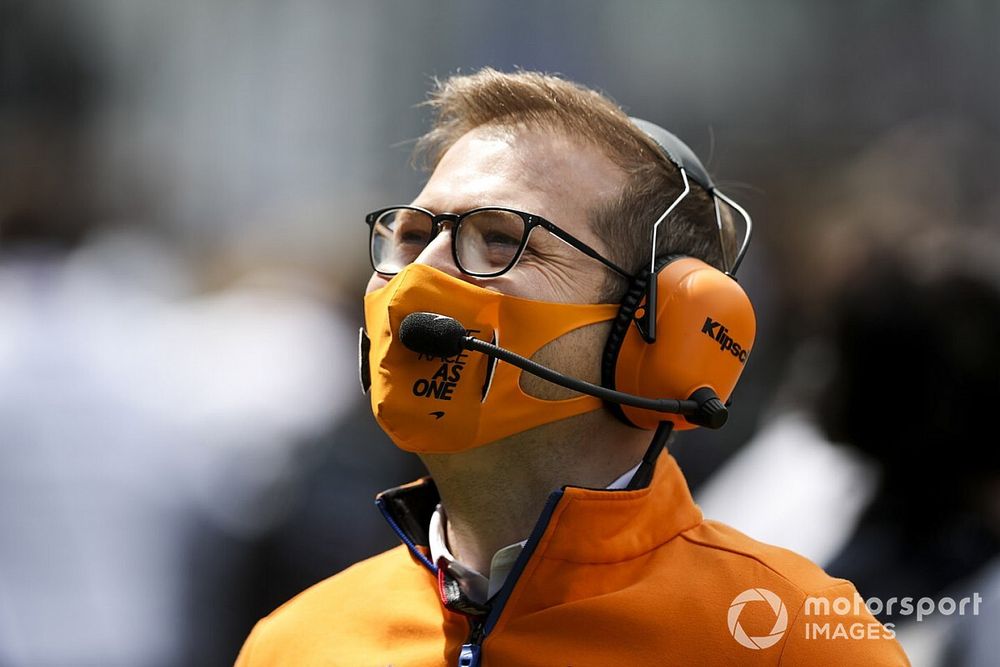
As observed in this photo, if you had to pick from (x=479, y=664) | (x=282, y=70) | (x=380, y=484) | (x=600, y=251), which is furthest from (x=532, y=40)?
(x=479, y=664)

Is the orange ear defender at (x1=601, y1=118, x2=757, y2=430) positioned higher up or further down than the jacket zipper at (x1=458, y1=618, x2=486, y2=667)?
higher up

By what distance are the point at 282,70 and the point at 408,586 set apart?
12.8ft

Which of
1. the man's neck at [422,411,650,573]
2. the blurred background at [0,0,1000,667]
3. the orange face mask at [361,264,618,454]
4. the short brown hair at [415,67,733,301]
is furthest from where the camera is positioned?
the blurred background at [0,0,1000,667]

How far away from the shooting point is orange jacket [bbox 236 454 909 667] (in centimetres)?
171

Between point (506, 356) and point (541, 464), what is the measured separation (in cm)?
26

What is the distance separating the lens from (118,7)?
537 centimetres

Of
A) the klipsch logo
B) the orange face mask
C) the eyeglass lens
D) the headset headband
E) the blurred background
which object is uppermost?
the headset headband

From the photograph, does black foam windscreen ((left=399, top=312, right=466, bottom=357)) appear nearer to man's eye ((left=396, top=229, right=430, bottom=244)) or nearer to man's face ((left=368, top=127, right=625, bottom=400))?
man's face ((left=368, top=127, right=625, bottom=400))

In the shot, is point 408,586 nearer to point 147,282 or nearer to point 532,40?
point 147,282

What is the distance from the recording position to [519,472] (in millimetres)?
1930

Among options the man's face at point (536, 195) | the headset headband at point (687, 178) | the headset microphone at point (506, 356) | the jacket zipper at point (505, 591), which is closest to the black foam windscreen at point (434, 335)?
the headset microphone at point (506, 356)

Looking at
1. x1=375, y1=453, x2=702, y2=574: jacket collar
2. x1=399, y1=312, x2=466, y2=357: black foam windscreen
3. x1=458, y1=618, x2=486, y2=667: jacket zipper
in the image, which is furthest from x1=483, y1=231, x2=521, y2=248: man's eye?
x1=458, y1=618, x2=486, y2=667: jacket zipper

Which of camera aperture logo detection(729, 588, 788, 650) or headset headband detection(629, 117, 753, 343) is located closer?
camera aperture logo detection(729, 588, 788, 650)

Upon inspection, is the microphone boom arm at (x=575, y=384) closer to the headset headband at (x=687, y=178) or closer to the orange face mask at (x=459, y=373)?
the orange face mask at (x=459, y=373)
